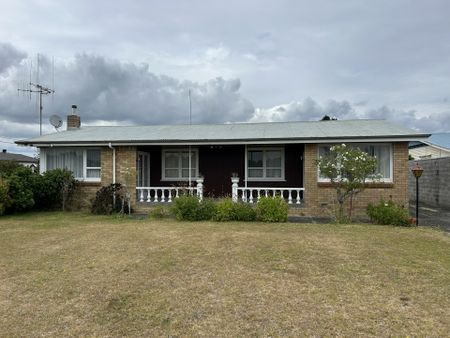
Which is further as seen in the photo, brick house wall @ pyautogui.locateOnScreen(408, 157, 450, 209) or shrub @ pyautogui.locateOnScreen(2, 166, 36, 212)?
brick house wall @ pyautogui.locateOnScreen(408, 157, 450, 209)

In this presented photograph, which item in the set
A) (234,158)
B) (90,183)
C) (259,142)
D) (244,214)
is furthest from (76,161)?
(244,214)

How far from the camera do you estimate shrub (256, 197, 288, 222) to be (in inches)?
451

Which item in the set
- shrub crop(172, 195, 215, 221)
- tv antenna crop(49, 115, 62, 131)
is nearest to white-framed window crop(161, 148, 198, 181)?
shrub crop(172, 195, 215, 221)

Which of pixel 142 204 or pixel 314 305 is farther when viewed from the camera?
pixel 142 204

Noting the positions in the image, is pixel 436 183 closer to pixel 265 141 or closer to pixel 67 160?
pixel 265 141

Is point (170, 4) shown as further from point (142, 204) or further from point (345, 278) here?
point (345, 278)

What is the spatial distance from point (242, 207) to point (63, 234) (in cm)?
537

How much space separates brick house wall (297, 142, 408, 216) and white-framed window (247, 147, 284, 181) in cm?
311

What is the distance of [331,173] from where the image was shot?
11.2 metres

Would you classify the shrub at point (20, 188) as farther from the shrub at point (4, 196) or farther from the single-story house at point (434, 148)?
the single-story house at point (434, 148)

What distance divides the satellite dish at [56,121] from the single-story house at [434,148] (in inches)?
896

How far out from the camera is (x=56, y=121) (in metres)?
20.1

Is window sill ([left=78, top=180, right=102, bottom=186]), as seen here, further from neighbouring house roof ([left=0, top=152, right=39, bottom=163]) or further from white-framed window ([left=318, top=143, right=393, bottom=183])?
neighbouring house roof ([left=0, top=152, right=39, bottom=163])

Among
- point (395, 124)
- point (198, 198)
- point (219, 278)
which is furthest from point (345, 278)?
point (395, 124)
